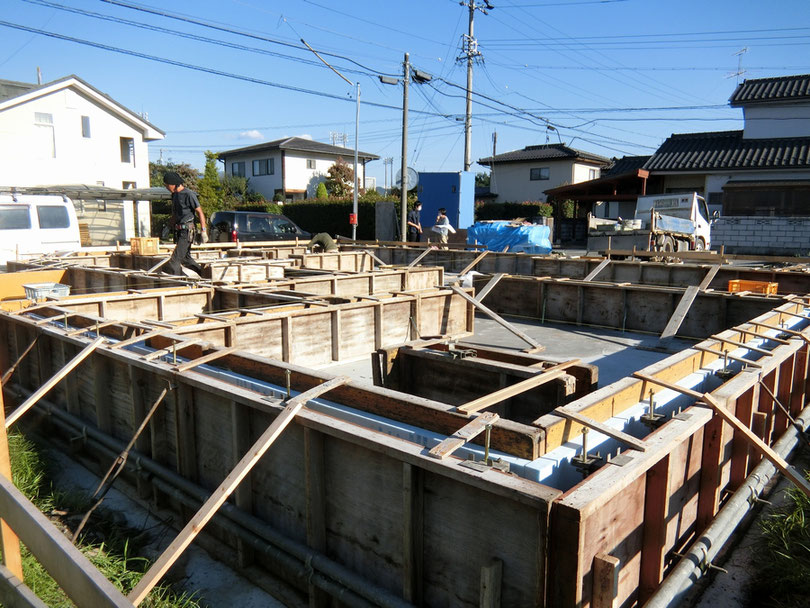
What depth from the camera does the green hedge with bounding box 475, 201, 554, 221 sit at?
125 feet

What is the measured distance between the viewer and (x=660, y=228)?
20.6 m

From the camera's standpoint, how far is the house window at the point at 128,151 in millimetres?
34500

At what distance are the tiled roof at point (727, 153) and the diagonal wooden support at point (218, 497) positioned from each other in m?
31.0

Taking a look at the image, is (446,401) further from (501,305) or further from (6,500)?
(501,305)

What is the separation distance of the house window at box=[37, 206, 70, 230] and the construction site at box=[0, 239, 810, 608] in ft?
24.7

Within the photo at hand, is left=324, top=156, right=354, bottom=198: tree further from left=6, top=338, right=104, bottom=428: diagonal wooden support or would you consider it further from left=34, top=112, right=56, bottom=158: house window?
left=6, top=338, right=104, bottom=428: diagonal wooden support

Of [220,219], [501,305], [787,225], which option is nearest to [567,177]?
[787,225]

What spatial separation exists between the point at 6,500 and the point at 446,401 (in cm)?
414

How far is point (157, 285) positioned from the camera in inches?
453

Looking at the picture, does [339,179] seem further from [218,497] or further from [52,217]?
[218,497]

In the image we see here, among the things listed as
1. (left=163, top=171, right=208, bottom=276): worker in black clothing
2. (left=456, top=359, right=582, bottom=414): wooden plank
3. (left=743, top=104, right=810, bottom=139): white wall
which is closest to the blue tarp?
(left=163, top=171, right=208, bottom=276): worker in black clothing

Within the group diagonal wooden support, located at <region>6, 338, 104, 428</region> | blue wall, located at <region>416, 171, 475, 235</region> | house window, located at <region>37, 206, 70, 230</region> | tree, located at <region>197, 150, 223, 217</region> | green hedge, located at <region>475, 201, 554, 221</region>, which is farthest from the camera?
tree, located at <region>197, 150, 223, 217</region>

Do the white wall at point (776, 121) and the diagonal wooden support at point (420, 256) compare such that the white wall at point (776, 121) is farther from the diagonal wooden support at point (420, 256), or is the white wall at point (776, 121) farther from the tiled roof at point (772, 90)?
the diagonal wooden support at point (420, 256)

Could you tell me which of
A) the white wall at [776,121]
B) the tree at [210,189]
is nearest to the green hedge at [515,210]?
the white wall at [776,121]
